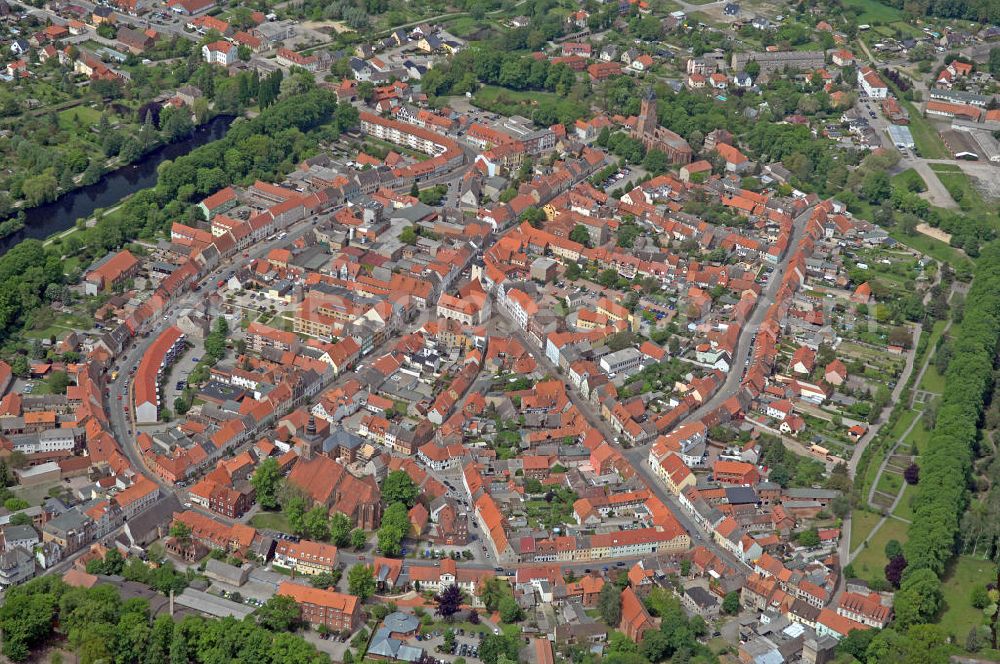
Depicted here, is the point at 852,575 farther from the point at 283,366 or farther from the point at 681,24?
the point at 681,24

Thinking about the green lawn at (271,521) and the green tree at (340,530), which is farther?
the green lawn at (271,521)

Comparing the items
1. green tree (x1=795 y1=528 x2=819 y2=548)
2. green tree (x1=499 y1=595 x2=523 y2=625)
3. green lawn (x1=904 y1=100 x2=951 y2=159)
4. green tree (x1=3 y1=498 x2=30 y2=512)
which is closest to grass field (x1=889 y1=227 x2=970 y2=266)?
green lawn (x1=904 y1=100 x2=951 y2=159)

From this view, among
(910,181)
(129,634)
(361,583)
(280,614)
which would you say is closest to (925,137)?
(910,181)

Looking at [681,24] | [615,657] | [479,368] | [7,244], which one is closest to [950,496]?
[615,657]

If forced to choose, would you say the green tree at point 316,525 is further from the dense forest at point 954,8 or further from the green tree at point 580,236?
the dense forest at point 954,8

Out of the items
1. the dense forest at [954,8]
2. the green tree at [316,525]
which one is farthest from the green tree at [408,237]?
the dense forest at [954,8]

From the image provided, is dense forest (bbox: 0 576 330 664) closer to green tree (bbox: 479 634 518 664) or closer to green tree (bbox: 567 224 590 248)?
green tree (bbox: 479 634 518 664)

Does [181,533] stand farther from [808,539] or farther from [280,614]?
[808,539]
